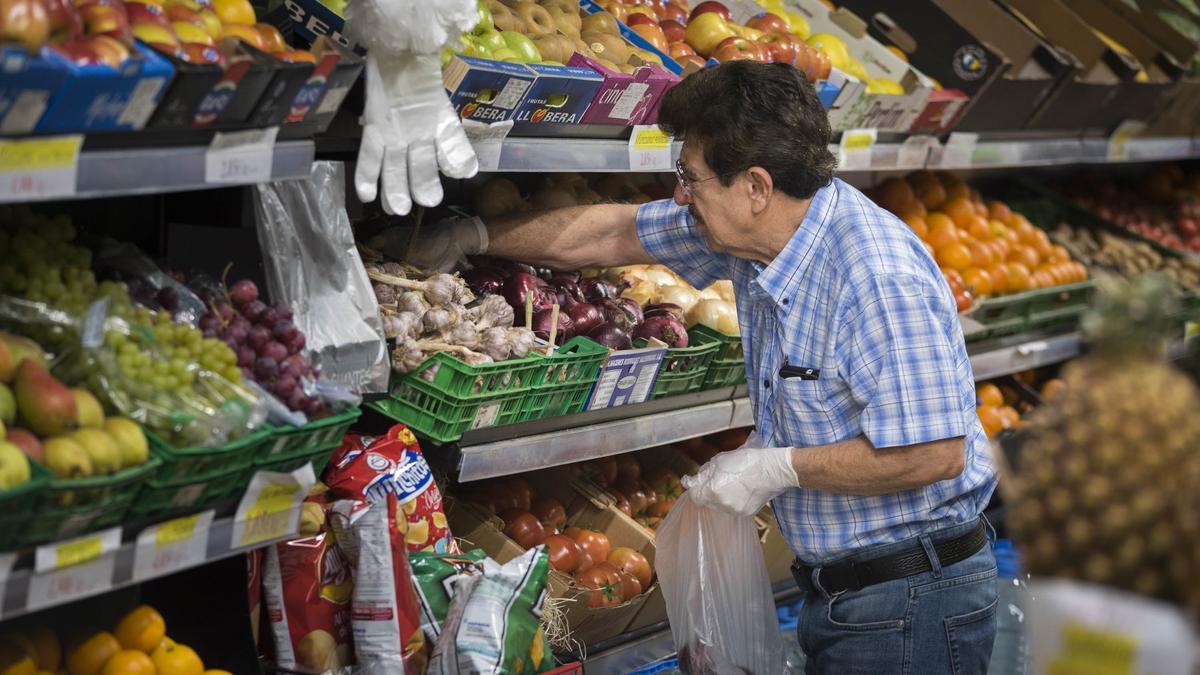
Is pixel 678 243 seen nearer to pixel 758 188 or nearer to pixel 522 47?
pixel 758 188

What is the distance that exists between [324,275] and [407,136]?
1.00 ft

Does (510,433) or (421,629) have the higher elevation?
(510,433)

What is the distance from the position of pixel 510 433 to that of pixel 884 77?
1924mm

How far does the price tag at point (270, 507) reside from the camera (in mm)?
1880

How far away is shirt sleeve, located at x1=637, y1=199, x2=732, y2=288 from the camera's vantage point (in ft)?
8.60

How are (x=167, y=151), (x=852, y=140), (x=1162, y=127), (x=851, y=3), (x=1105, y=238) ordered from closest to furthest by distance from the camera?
(x=167, y=151) < (x=852, y=140) < (x=851, y=3) < (x=1162, y=127) < (x=1105, y=238)

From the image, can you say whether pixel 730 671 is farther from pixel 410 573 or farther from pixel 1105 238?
pixel 1105 238

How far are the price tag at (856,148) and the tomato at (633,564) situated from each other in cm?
113

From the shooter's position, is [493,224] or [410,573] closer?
[410,573]

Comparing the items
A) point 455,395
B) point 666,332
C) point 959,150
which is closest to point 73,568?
point 455,395

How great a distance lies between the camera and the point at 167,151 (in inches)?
66.2

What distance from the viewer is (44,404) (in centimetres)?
159

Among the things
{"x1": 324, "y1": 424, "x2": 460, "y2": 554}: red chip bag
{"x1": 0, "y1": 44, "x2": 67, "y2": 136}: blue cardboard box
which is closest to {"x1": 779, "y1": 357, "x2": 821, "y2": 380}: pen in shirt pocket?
{"x1": 324, "y1": 424, "x2": 460, "y2": 554}: red chip bag

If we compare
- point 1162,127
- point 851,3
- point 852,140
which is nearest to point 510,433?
point 852,140
